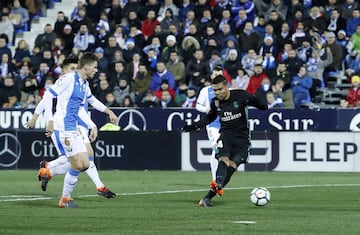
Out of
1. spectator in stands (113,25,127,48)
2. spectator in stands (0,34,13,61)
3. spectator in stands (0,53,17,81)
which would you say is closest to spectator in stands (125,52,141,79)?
spectator in stands (113,25,127,48)

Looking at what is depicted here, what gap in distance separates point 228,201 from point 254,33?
14407mm

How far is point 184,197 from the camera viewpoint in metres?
18.8

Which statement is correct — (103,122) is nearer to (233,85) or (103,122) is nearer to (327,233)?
(233,85)

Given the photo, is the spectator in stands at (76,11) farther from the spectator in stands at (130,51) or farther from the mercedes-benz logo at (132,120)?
the mercedes-benz logo at (132,120)

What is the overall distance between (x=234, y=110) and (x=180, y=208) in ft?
5.90

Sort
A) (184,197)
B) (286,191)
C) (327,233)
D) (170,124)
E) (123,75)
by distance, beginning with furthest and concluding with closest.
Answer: (123,75), (170,124), (286,191), (184,197), (327,233)

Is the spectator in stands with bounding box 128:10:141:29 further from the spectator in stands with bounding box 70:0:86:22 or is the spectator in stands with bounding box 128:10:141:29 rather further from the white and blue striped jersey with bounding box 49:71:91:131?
the white and blue striped jersey with bounding box 49:71:91:131

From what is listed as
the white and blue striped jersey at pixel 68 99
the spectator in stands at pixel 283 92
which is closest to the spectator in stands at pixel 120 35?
the spectator in stands at pixel 283 92

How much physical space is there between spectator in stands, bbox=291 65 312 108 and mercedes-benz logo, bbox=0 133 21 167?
7530 millimetres

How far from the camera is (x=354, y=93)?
28.8 m

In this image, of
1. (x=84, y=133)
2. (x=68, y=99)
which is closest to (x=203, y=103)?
(x=84, y=133)

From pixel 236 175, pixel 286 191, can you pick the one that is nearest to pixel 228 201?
pixel 286 191

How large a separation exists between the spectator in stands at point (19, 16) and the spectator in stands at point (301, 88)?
35.7ft

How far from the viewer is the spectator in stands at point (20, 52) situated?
3414cm
